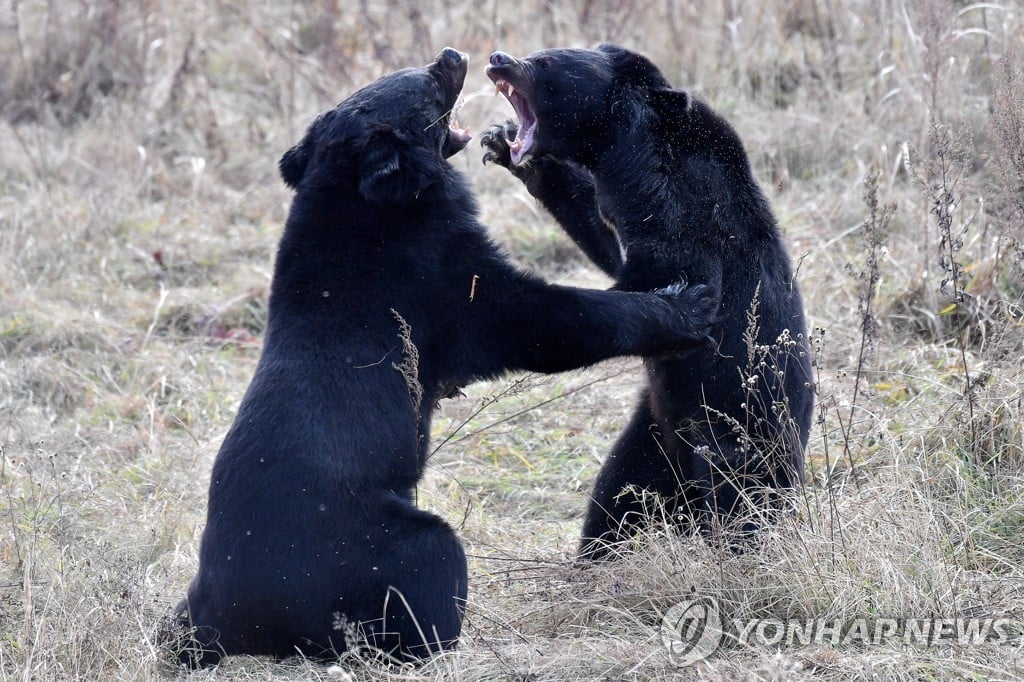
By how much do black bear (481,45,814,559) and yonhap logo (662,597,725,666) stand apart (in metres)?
0.36

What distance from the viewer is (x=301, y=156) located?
4184 millimetres

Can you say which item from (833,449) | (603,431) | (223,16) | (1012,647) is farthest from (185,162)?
(1012,647)

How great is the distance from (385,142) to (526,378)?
105 centimetres

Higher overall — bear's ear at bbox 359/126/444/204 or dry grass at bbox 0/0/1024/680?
bear's ear at bbox 359/126/444/204

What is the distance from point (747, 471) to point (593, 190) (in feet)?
4.14

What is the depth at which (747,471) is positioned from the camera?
4.14 meters

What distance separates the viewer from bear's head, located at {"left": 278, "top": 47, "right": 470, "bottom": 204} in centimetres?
388

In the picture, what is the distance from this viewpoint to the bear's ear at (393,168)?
3.84m

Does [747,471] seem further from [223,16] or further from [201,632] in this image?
[223,16]

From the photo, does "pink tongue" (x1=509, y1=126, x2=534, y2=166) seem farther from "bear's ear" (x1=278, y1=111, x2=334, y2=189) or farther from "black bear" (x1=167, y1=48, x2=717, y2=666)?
"bear's ear" (x1=278, y1=111, x2=334, y2=189)

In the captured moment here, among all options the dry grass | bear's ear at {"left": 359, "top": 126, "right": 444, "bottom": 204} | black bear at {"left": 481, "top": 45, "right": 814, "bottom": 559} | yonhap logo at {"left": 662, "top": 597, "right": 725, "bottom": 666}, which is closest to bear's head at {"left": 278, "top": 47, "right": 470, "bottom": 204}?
bear's ear at {"left": 359, "top": 126, "right": 444, "bottom": 204}

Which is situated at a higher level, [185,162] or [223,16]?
[223,16]

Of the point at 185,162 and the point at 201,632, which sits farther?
the point at 185,162

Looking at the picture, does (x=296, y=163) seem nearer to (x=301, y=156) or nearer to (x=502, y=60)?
(x=301, y=156)
